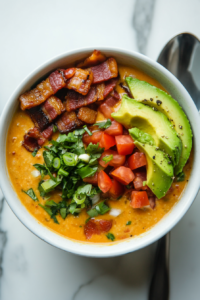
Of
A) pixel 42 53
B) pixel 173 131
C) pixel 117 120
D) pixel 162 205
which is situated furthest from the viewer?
pixel 42 53

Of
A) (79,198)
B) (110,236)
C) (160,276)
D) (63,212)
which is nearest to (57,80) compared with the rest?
(79,198)

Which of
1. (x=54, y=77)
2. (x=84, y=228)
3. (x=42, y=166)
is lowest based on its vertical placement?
(x=84, y=228)

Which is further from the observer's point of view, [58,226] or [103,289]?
[103,289]

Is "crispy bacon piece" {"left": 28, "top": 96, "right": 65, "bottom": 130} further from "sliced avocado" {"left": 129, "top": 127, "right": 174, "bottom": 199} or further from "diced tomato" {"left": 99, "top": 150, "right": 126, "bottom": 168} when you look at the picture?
"sliced avocado" {"left": 129, "top": 127, "right": 174, "bottom": 199}

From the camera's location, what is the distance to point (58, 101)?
2094 millimetres

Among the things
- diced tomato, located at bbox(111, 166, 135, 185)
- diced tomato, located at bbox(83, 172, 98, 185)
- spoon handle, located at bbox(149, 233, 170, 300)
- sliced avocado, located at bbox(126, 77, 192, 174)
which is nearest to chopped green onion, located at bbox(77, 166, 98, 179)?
diced tomato, located at bbox(83, 172, 98, 185)

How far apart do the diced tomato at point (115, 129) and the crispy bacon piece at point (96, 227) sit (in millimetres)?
706

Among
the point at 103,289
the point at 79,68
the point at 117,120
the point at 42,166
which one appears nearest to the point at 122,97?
the point at 117,120

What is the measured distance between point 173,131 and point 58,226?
117cm

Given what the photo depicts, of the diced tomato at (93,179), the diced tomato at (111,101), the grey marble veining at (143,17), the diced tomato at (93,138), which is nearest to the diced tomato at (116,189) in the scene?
the diced tomato at (93,179)

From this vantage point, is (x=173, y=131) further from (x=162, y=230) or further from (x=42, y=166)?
(x=42, y=166)

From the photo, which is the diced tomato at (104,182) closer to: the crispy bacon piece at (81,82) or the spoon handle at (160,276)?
the crispy bacon piece at (81,82)

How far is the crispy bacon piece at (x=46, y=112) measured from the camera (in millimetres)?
2082

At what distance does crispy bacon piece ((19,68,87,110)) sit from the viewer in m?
2.04
